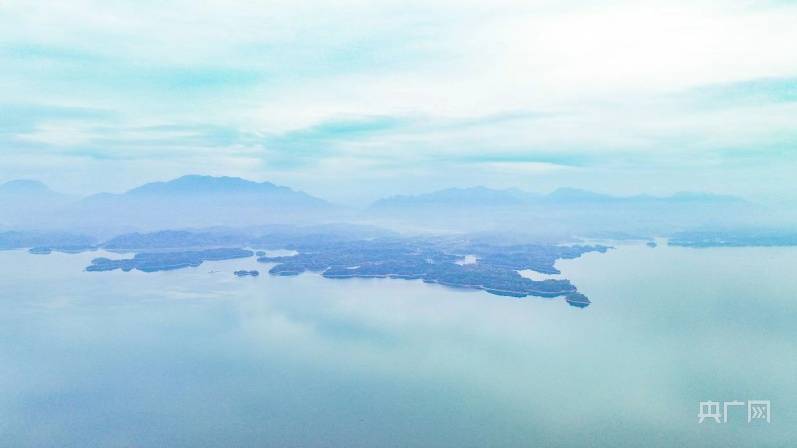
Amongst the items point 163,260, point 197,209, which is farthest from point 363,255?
point 197,209

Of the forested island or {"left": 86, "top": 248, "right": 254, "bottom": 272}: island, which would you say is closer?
the forested island

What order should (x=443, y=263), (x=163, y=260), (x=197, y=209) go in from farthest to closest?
(x=197, y=209)
(x=163, y=260)
(x=443, y=263)

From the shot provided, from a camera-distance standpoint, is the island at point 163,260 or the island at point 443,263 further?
the island at point 163,260

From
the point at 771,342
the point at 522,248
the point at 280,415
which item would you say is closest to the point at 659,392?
the point at 771,342

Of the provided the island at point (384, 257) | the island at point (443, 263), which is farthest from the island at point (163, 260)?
the island at point (443, 263)

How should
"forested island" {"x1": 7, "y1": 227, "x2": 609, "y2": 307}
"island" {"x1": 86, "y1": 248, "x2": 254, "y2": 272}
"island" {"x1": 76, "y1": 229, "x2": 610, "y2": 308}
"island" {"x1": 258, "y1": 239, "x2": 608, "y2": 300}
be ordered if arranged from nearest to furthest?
1. "island" {"x1": 258, "y1": 239, "x2": 608, "y2": 300}
2. "island" {"x1": 76, "y1": 229, "x2": 610, "y2": 308}
3. "forested island" {"x1": 7, "y1": 227, "x2": 609, "y2": 307}
4. "island" {"x1": 86, "y1": 248, "x2": 254, "y2": 272}

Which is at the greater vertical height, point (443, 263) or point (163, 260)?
point (163, 260)

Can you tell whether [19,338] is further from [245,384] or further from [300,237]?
[300,237]

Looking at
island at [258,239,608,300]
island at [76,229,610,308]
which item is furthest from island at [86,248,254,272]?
island at [258,239,608,300]

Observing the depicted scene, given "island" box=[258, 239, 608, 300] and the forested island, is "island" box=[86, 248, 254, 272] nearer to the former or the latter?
the forested island

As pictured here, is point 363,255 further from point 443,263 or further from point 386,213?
point 386,213

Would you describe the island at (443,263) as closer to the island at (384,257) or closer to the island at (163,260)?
the island at (384,257)
